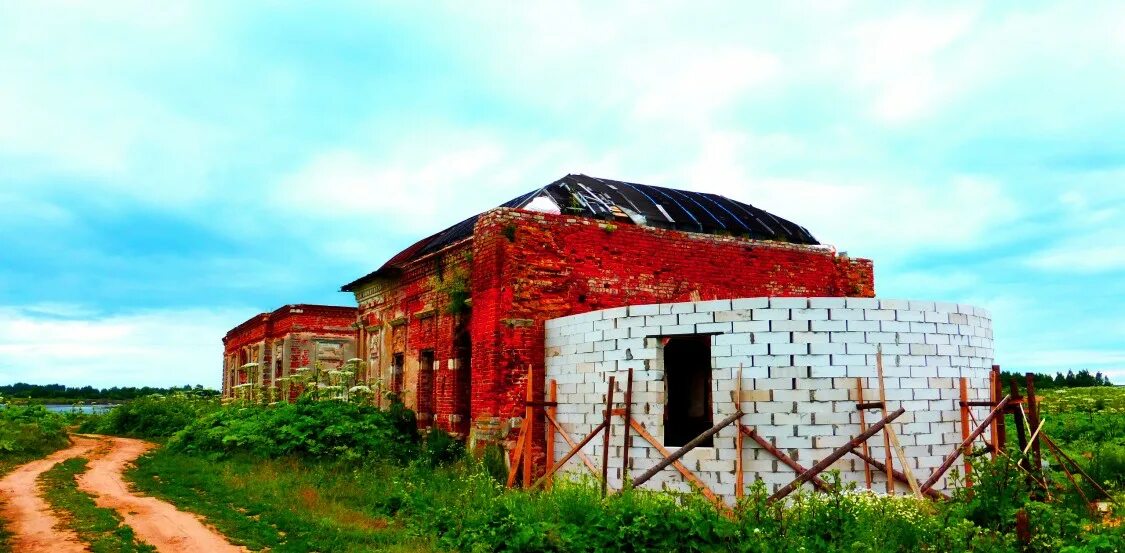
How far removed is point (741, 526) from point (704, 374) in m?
7.45

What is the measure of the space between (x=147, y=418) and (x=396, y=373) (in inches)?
413

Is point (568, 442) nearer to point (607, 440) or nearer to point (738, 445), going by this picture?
point (607, 440)

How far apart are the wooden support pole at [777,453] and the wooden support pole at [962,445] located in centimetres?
129

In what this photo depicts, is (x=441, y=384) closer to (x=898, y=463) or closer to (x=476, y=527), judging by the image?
(x=476, y=527)

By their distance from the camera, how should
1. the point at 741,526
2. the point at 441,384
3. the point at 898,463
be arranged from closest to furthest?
the point at 741,526 < the point at 898,463 < the point at 441,384

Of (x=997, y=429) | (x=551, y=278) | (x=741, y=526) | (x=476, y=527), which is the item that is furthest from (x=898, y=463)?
(x=551, y=278)

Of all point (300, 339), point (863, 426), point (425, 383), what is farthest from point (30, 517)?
point (300, 339)

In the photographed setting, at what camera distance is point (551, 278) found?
14203mm

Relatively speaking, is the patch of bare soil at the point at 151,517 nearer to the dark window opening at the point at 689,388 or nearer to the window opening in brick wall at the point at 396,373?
the window opening in brick wall at the point at 396,373

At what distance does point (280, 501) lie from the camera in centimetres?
1184

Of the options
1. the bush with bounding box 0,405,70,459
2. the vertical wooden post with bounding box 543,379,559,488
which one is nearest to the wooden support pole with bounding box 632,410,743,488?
the vertical wooden post with bounding box 543,379,559,488

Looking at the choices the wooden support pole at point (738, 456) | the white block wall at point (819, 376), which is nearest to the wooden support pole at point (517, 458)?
the white block wall at point (819, 376)

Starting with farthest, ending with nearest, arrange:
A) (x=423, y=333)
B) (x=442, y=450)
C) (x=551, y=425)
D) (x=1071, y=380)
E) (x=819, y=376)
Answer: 1. (x=1071, y=380)
2. (x=423, y=333)
3. (x=442, y=450)
4. (x=551, y=425)
5. (x=819, y=376)

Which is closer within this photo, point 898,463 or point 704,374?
point 898,463
